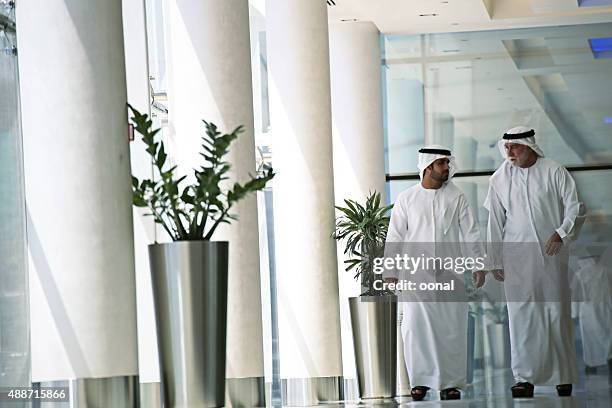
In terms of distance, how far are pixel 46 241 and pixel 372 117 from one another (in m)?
7.03

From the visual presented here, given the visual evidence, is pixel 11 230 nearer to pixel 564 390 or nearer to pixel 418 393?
pixel 418 393

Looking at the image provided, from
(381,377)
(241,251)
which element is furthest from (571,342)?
(241,251)

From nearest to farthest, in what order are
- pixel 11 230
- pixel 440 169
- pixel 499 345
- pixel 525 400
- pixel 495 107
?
pixel 11 230 < pixel 525 400 < pixel 440 169 < pixel 499 345 < pixel 495 107

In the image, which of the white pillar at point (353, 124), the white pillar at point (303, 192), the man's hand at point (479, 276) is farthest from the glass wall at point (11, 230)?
the white pillar at point (353, 124)

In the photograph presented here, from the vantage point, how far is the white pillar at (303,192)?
9.26 meters

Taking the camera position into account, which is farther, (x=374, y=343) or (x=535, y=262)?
(x=374, y=343)

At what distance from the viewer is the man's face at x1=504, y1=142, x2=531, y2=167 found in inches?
344

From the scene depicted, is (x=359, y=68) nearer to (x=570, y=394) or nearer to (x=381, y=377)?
(x=381, y=377)

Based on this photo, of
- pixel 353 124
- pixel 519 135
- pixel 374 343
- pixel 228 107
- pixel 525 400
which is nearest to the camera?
pixel 228 107

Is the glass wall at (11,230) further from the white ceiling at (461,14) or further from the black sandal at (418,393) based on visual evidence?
the white ceiling at (461,14)

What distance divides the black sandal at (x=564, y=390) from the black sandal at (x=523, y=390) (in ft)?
A: 0.69

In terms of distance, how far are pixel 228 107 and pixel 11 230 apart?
62.2 inches

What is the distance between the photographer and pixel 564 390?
8.27m

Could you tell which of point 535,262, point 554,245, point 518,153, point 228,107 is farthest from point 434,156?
point 228,107
